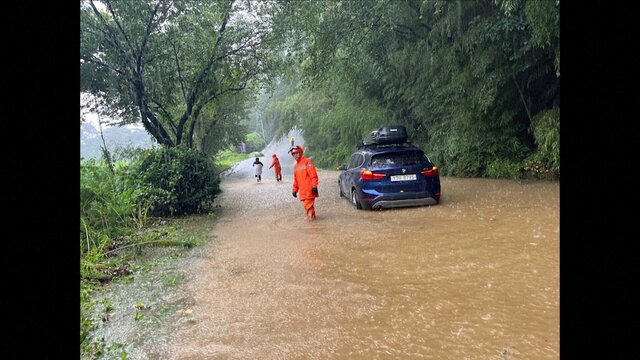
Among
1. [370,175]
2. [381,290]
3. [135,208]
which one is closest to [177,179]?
[135,208]

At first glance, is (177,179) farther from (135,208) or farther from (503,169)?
(503,169)

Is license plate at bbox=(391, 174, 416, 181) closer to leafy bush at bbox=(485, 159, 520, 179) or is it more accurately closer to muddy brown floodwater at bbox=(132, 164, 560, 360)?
muddy brown floodwater at bbox=(132, 164, 560, 360)

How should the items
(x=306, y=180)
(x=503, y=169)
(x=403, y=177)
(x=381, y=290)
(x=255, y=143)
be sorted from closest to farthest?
(x=381, y=290)
(x=306, y=180)
(x=403, y=177)
(x=503, y=169)
(x=255, y=143)

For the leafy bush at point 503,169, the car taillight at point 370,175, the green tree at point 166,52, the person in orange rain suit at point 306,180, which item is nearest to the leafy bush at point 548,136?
the leafy bush at point 503,169

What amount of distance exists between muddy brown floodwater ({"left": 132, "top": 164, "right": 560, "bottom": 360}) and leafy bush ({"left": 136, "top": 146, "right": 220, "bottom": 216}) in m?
2.45

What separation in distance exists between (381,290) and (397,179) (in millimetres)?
5195

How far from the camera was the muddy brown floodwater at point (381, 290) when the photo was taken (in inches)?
133

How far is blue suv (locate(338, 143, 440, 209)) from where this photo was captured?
31.3ft

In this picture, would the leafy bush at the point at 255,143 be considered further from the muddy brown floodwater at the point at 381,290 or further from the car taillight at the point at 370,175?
the muddy brown floodwater at the point at 381,290

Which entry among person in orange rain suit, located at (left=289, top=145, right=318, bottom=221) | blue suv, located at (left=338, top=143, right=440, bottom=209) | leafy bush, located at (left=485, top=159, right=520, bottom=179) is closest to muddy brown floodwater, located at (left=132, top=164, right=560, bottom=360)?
person in orange rain suit, located at (left=289, top=145, right=318, bottom=221)

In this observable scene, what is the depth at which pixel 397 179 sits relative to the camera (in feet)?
31.3

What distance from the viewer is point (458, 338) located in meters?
3.37
